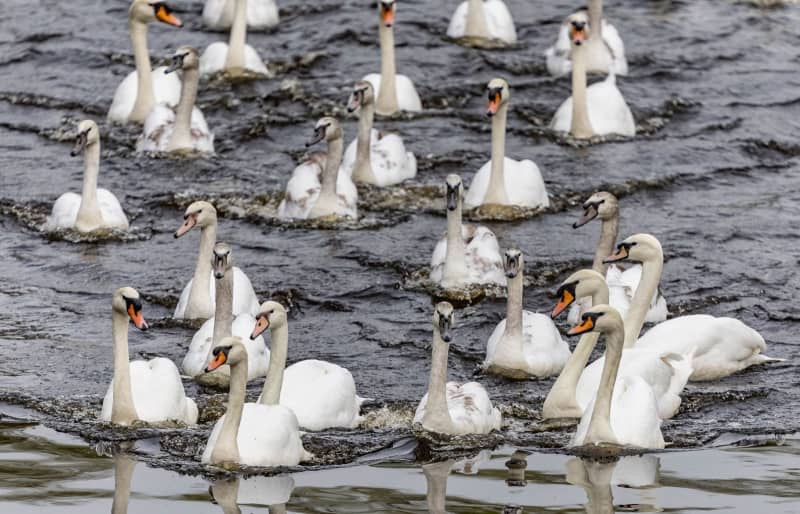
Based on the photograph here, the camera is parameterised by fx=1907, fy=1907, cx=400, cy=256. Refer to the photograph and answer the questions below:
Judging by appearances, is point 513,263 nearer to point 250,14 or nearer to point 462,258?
point 462,258

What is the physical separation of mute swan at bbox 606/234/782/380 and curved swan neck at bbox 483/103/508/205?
135 inches

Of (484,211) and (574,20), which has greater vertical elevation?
(574,20)

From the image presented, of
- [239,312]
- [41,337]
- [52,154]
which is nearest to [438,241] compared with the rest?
[239,312]

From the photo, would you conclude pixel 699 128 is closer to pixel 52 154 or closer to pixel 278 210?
pixel 278 210

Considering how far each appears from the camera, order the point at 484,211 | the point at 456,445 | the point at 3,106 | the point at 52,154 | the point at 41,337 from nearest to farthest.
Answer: the point at 456,445
the point at 41,337
the point at 484,211
the point at 52,154
the point at 3,106

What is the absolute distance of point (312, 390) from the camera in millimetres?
12391

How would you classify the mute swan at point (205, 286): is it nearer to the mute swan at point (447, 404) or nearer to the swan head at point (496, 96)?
the mute swan at point (447, 404)

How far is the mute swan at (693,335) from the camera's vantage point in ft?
44.4

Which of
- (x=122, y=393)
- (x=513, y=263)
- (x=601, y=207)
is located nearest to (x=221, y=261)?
(x=122, y=393)

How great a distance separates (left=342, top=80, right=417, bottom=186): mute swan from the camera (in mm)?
18125

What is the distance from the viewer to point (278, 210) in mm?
17688

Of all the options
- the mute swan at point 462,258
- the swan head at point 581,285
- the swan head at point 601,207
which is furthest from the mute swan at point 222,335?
the swan head at point 601,207

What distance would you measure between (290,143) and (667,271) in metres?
5.01

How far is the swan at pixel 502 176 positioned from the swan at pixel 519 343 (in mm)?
3683
